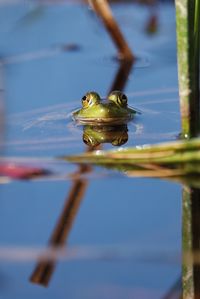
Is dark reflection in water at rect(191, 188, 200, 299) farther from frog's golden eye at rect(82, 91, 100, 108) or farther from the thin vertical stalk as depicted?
frog's golden eye at rect(82, 91, 100, 108)

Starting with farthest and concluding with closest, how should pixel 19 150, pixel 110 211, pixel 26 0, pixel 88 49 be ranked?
pixel 26 0, pixel 88 49, pixel 19 150, pixel 110 211

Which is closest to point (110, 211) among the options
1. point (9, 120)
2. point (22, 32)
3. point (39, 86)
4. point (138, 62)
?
A: point (9, 120)

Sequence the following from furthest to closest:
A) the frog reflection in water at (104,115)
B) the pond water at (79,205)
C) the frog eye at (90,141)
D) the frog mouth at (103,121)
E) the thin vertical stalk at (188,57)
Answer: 1. the frog mouth at (103,121)
2. the frog reflection in water at (104,115)
3. the frog eye at (90,141)
4. the thin vertical stalk at (188,57)
5. the pond water at (79,205)

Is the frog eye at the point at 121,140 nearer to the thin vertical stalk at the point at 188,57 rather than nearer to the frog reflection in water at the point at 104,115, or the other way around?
the frog reflection in water at the point at 104,115

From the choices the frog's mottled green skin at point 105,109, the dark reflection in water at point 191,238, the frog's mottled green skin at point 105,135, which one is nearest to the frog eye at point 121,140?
the frog's mottled green skin at point 105,135

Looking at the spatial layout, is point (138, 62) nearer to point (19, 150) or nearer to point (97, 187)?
point (19, 150)

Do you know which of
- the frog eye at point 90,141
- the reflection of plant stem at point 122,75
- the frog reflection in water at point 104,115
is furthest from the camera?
the reflection of plant stem at point 122,75

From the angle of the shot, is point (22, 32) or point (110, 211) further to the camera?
point (22, 32)

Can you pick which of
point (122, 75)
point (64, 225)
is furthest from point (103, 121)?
point (64, 225)
